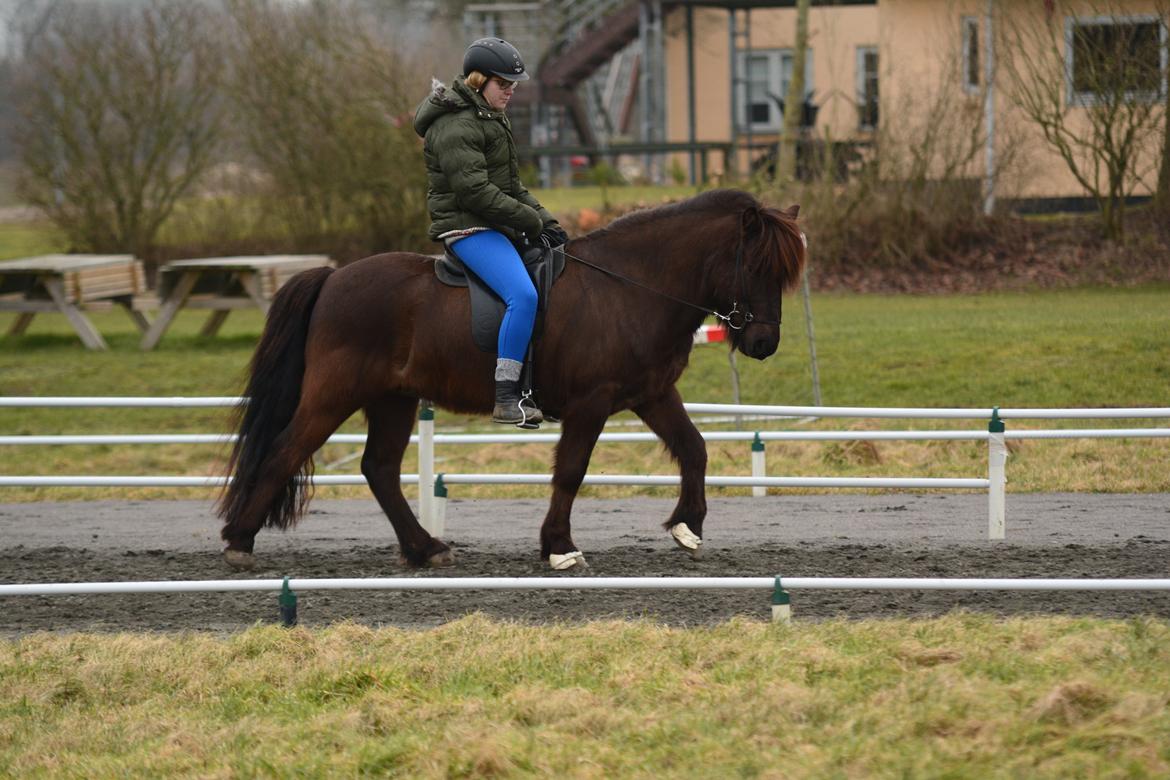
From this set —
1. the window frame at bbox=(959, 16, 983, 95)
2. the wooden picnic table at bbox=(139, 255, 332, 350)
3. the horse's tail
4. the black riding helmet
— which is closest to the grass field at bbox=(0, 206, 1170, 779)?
the horse's tail

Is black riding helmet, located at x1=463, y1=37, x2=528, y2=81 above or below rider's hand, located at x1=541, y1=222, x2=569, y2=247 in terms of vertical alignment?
above

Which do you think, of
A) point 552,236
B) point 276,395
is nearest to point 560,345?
point 552,236

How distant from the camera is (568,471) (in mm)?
8008

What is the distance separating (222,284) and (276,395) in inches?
522

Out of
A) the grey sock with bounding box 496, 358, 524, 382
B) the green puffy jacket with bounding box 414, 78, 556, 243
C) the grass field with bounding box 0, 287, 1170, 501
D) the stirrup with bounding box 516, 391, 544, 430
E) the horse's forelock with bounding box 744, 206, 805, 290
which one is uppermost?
the green puffy jacket with bounding box 414, 78, 556, 243

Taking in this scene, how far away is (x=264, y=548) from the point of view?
9078 mm

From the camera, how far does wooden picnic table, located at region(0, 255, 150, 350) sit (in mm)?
20203

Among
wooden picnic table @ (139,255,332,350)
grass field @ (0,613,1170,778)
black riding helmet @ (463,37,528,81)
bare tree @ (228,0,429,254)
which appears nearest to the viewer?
grass field @ (0,613,1170,778)

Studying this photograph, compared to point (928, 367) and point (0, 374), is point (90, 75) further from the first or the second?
point (928, 367)

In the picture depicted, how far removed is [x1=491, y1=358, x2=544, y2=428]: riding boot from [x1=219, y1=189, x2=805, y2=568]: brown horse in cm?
21

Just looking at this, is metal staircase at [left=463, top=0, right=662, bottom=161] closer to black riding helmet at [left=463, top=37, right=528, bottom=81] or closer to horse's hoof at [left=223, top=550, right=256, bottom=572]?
black riding helmet at [left=463, top=37, right=528, bottom=81]

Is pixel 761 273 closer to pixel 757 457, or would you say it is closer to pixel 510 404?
pixel 510 404

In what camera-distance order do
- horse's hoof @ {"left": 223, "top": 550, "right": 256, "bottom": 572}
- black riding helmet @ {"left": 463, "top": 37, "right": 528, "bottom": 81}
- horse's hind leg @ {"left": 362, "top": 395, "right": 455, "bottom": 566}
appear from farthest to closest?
horse's hind leg @ {"left": 362, "top": 395, "right": 455, "bottom": 566} < horse's hoof @ {"left": 223, "top": 550, "right": 256, "bottom": 572} < black riding helmet @ {"left": 463, "top": 37, "right": 528, "bottom": 81}

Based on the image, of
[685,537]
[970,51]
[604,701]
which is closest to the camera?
[604,701]
